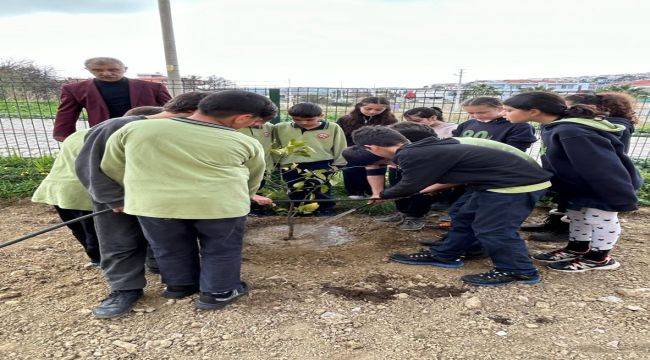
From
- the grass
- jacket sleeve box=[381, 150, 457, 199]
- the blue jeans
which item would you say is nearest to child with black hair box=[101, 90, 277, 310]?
jacket sleeve box=[381, 150, 457, 199]

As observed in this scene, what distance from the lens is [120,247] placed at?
229 cm

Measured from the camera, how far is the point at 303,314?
7.42 ft

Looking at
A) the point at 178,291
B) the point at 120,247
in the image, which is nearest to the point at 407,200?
the point at 178,291

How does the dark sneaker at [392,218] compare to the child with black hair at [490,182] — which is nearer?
the child with black hair at [490,182]

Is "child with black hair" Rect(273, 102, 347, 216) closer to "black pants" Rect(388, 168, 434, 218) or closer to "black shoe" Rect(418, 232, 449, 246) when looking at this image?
"black pants" Rect(388, 168, 434, 218)

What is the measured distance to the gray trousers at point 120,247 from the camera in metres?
2.27

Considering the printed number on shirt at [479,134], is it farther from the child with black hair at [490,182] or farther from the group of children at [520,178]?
the child with black hair at [490,182]

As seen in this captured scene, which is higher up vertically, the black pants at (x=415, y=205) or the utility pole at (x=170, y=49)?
the utility pole at (x=170, y=49)

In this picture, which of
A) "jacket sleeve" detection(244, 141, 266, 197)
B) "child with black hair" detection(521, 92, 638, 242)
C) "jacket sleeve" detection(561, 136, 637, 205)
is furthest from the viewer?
"child with black hair" detection(521, 92, 638, 242)

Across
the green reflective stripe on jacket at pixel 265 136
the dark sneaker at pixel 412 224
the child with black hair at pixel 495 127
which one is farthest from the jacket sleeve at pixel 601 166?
the green reflective stripe on jacket at pixel 265 136

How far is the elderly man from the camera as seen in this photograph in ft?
11.5

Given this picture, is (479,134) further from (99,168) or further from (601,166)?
(99,168)

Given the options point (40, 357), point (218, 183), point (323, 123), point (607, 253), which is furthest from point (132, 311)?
point (607, 253)

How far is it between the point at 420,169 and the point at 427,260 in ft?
2.66
